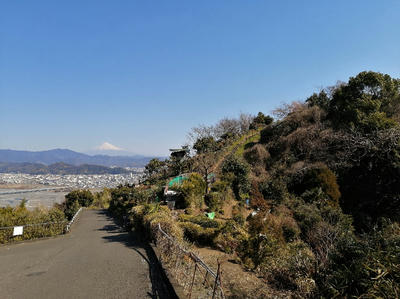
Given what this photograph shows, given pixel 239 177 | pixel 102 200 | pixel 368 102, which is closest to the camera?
pixel 368 102

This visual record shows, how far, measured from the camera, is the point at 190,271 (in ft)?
18.1

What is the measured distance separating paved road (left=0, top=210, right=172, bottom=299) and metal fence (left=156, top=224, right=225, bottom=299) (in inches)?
17.3

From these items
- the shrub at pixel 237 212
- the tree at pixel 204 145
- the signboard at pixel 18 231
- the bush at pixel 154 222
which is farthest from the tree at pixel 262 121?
the signboard at pixel 18 231

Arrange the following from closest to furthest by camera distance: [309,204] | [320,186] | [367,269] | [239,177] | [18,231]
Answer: [367,269] → [18,231] → [309,204] → [320,186] → [239,177]

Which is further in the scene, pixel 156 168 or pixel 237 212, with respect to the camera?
pixel 156 168

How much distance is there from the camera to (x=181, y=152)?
2580 centimetres

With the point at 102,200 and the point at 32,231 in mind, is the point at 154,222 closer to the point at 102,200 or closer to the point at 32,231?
the point at 32,231

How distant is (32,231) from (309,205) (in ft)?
49.8

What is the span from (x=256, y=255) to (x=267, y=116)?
117ft

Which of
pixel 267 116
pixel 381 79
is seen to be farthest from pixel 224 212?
pixel 267 116

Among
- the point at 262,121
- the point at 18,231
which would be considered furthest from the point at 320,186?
the point at 262,121

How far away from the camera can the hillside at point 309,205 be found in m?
4.38

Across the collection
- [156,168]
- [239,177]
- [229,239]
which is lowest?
[229,239]

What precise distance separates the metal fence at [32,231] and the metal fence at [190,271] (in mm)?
8749
